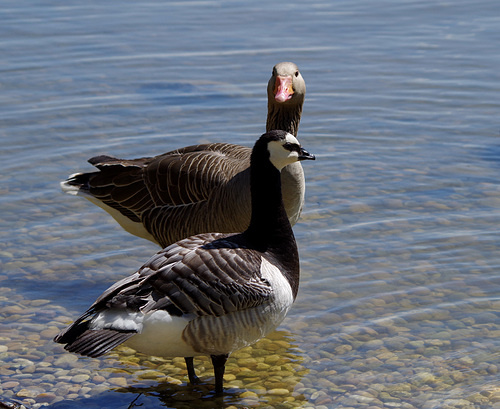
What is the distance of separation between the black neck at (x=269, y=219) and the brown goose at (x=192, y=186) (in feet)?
2.33

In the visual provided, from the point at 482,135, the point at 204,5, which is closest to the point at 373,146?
the point at 482,135

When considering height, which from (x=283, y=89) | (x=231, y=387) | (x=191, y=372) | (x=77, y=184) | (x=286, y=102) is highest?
(x=283, y=89)

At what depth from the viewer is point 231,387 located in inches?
266

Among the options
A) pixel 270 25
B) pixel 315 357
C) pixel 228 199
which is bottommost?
pixel 315 357

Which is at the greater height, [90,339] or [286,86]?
[286,86]

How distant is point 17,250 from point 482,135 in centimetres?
674

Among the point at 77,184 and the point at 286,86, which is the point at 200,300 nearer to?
the point at 286,86

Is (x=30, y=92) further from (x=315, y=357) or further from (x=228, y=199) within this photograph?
(x=315, y=357)

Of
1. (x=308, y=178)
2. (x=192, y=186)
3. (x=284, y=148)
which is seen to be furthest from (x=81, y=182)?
(x=308, y=178)

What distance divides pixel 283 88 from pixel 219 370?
2.99 m

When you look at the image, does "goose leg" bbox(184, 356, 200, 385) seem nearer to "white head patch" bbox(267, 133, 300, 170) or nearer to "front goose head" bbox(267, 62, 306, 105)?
"white head patch" bbox(267, 133, 300, 170)

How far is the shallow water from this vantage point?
22.5 feet

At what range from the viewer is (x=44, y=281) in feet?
27.8

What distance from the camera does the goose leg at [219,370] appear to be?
6.40m
